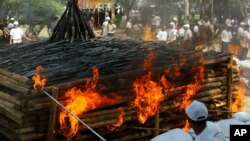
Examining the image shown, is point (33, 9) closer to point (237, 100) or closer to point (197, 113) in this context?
point (237, 100)

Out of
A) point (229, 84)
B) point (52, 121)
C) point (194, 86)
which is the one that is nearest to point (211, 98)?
point (229, 84)

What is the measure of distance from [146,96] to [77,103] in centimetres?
176

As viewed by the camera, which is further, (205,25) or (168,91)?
(205,25)

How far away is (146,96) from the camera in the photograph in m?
8.44

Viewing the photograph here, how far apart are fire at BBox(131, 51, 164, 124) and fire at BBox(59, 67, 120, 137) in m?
1.06

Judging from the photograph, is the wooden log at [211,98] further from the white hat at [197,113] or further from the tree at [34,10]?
the tree at [34,10]

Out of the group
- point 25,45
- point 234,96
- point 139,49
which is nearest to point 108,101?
point 139,49

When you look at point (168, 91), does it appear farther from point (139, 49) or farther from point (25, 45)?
point (25, 45)

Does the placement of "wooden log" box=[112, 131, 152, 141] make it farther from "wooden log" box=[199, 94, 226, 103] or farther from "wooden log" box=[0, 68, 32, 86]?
"wooden log" box=[0, 68, 32, 86]

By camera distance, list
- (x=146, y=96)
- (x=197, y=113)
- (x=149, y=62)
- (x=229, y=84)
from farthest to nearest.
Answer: (x=229, y=84), (x=149, y=62), (x=146, y=96), (x=197, y=113)

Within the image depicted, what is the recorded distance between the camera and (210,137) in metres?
4.74

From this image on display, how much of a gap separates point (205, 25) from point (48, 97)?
15.3 meters

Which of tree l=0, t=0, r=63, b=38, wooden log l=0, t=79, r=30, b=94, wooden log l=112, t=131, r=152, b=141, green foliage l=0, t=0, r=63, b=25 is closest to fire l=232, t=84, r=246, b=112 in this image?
wooden log l=112, t=131, r=152, b=141

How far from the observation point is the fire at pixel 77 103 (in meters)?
7.36
